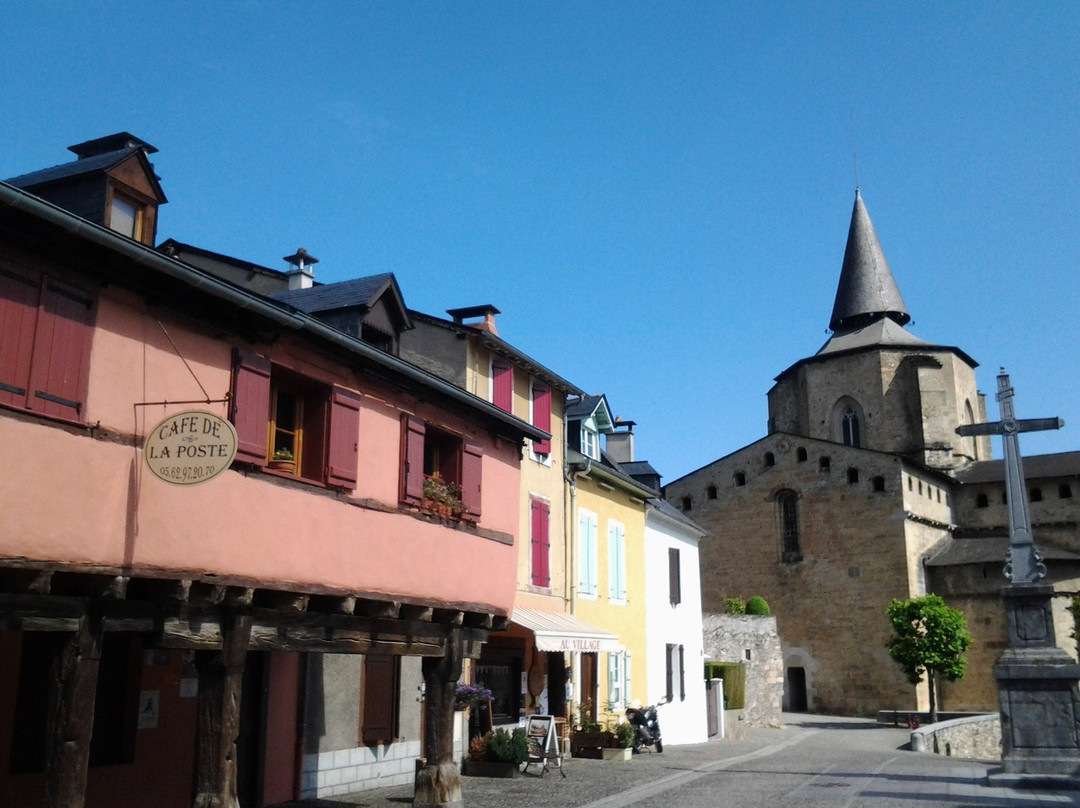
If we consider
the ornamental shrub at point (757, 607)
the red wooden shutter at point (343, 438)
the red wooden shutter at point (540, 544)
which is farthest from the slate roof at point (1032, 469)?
the red wooden shutter at point (343, 438)

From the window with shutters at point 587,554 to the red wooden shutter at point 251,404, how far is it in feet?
38.1

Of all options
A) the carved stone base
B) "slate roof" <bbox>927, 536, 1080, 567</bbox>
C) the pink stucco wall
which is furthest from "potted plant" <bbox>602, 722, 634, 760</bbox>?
"slate roof" <bbox>927, 536, 1080, 567</bbox>

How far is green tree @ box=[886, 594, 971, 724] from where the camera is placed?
35500 mm

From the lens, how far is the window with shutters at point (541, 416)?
1904cm

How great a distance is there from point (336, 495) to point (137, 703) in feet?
10.2

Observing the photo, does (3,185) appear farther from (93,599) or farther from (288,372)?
(288,372)

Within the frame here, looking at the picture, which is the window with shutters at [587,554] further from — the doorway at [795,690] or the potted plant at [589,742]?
the doorway at [795,690]

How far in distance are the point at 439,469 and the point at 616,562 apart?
31.9ft

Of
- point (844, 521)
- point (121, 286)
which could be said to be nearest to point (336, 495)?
point (121, 286)

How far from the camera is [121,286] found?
26.3 feet

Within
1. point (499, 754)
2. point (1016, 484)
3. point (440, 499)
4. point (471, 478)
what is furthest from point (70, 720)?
point (1016, 484)

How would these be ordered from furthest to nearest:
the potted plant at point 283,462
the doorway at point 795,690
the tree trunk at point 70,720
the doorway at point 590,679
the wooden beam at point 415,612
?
the doorway at point 795,690 < the doorway at point 590,679 < the wooden beam at point 415,612 < the potted plant at point 283,462 < the tree trunk at point 70,720

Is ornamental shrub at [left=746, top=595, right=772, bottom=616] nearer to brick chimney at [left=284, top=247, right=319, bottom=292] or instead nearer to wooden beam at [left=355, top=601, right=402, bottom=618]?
brick chimney at [left=284, top=247, right=319, bottom=292]

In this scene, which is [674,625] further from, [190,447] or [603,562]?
[190,447]
